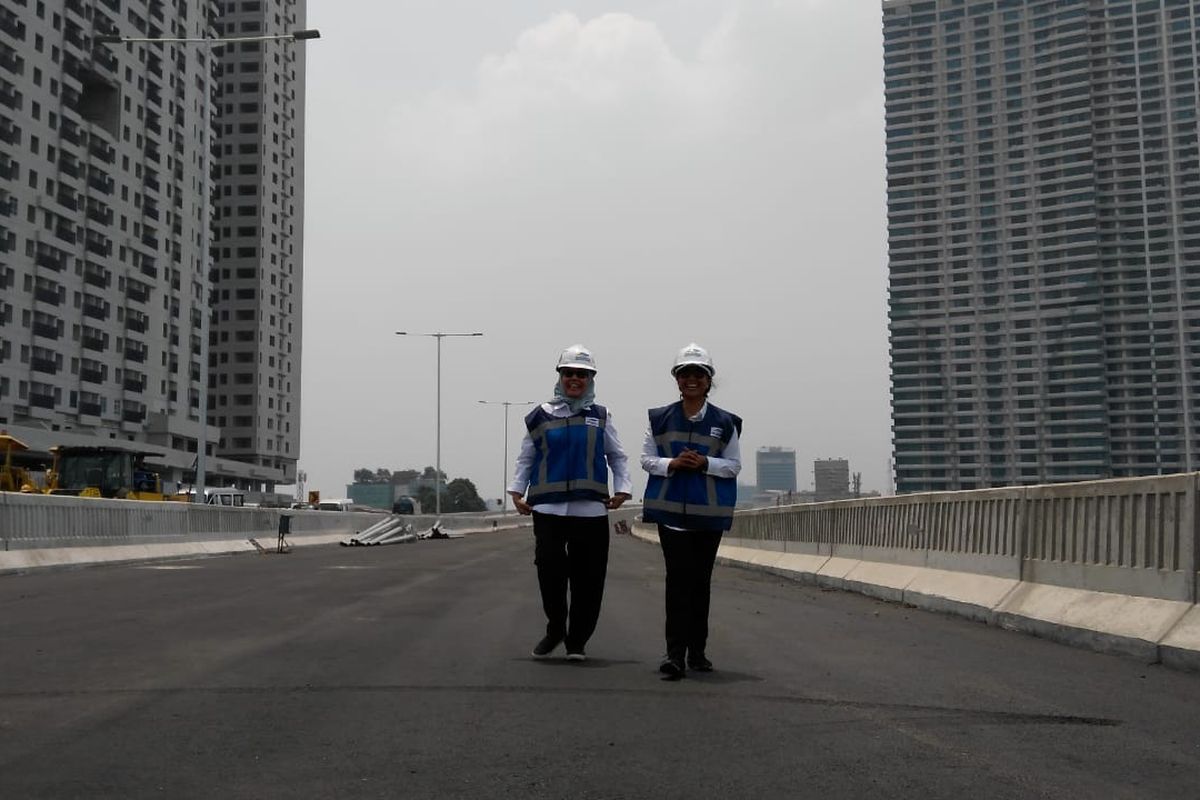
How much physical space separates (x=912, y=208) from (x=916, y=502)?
79929mm

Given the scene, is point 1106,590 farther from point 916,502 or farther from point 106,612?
point 106,612

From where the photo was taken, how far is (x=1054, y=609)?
357 inches

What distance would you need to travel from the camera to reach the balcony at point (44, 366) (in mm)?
82125

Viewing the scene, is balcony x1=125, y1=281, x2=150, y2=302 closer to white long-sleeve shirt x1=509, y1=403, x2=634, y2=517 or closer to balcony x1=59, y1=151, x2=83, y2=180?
balcony x1=59, y1=151, x2=83, y2=180

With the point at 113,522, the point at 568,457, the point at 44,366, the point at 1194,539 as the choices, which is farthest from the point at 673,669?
the point at 44,366

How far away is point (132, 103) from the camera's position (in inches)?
3841

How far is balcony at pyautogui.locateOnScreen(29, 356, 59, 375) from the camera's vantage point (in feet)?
269

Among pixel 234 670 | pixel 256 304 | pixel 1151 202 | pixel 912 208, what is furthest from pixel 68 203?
pixel 234 670

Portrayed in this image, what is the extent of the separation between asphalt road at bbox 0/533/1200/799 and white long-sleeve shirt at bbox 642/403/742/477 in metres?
1.15

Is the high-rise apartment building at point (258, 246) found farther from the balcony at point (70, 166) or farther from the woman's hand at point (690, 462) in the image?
the woman's hand at point (690, 462)

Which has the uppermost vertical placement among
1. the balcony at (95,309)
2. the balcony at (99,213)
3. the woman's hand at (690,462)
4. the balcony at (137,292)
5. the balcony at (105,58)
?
the balcony at (105,58)

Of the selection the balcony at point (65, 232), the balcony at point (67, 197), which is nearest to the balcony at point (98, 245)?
the balcony at point (65, 232)

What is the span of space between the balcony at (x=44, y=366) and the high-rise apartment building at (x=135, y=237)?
5.5 inches

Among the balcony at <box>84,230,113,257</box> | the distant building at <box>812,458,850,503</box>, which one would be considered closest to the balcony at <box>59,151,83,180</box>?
the balcony at <box>84,230,113,257</box>
